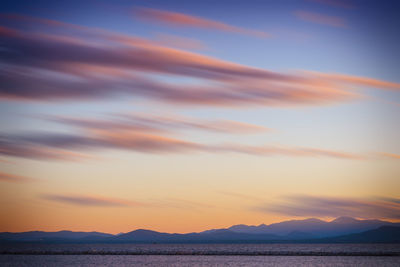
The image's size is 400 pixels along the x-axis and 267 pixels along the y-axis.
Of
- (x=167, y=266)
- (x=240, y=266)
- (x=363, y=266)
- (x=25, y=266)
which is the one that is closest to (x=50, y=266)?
(x=25, y=266)

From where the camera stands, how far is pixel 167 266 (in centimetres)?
5972

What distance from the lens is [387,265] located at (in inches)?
2299

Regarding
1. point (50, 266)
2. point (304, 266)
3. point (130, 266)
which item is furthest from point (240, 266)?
point (50, 266)

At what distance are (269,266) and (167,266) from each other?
12.4 metres

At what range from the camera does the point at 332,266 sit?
187ft

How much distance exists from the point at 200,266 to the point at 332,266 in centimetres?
1545

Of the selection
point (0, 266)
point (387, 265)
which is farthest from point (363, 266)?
point (0, 266)

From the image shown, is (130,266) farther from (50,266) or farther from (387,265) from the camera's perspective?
(387,265)

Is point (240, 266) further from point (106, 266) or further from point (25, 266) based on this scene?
point (25, 266)

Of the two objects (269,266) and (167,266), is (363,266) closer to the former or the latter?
(269,266)

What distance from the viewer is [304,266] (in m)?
57.2

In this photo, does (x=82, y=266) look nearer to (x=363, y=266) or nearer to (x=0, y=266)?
(x=0, y=266)

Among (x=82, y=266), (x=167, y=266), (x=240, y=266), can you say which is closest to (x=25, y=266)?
(x=82, y=266)

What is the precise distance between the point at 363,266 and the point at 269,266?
35.9ft
